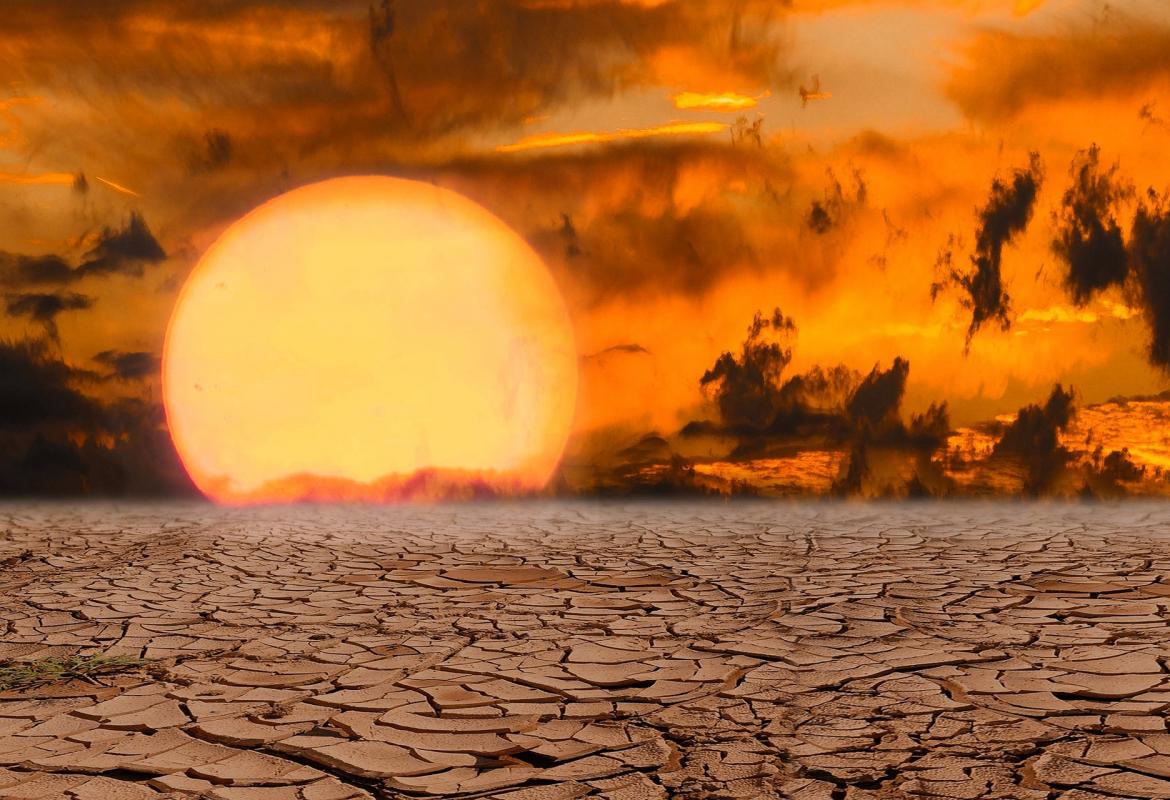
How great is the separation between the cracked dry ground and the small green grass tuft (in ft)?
0.25

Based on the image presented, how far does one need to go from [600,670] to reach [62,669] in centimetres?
156

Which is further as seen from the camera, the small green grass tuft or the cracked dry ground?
the small green grass tuft

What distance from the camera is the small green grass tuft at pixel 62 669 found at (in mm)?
3119

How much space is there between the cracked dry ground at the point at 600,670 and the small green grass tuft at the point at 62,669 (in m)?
0.08

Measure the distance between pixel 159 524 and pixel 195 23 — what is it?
13.7 feet

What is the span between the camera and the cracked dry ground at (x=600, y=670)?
232 cm

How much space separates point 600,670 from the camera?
10.5 feet

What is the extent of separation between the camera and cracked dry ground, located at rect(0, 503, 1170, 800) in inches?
91.3

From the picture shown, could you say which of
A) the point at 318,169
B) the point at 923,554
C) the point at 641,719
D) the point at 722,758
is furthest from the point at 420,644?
the point at 318,169

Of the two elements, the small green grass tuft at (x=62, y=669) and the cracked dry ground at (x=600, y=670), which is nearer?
the cracked dry ground at (x=600, y=670)

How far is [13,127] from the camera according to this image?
31.2ft

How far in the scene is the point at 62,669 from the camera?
3248 millimetres

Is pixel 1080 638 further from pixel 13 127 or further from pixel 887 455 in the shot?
pixel 13 127

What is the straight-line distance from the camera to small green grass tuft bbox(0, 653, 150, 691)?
10.2 feet
